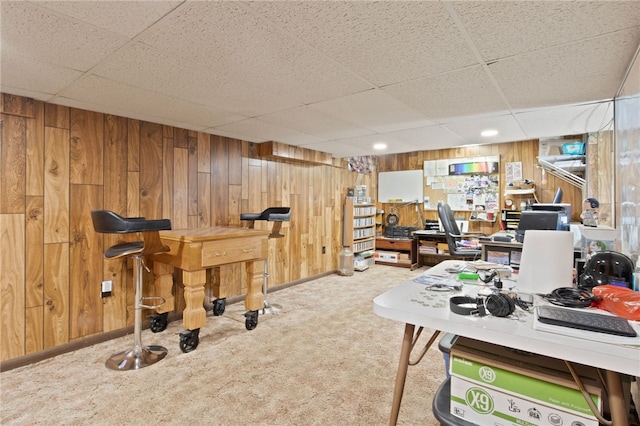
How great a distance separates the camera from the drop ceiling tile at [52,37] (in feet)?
4.34

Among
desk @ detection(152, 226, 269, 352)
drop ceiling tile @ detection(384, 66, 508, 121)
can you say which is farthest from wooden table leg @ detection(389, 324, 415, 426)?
desk @ detection(152, 226, 269, 352)

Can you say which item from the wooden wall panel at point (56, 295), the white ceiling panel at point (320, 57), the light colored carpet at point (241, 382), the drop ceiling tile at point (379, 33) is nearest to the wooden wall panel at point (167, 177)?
the white ceiling panel at point (320, 57)

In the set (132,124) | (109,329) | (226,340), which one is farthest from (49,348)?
(132,124)

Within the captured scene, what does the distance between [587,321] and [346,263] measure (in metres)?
4.37

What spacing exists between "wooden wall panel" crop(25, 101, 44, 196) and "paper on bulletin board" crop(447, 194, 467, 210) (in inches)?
219

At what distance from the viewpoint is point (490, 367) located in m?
1.14

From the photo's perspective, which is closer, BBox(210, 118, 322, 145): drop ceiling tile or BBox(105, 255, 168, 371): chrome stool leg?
BBox(105, 255, 168, 371): chrome stool leg

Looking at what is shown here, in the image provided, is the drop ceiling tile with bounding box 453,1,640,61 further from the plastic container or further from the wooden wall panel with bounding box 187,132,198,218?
the plastic container

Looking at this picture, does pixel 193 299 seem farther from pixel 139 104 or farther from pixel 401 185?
pixel 401 185

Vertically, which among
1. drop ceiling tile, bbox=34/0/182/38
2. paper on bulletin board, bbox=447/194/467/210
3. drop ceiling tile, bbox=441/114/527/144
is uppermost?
drop ceiling tile, bbox=441/114/527/144

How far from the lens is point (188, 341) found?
8.43 ft

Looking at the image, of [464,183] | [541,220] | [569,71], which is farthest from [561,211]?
[464,183]

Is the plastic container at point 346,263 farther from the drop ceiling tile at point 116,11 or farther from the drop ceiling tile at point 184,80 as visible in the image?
the drop ceiling tile at point 116,11

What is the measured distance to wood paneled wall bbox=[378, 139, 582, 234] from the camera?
15.3 ft
